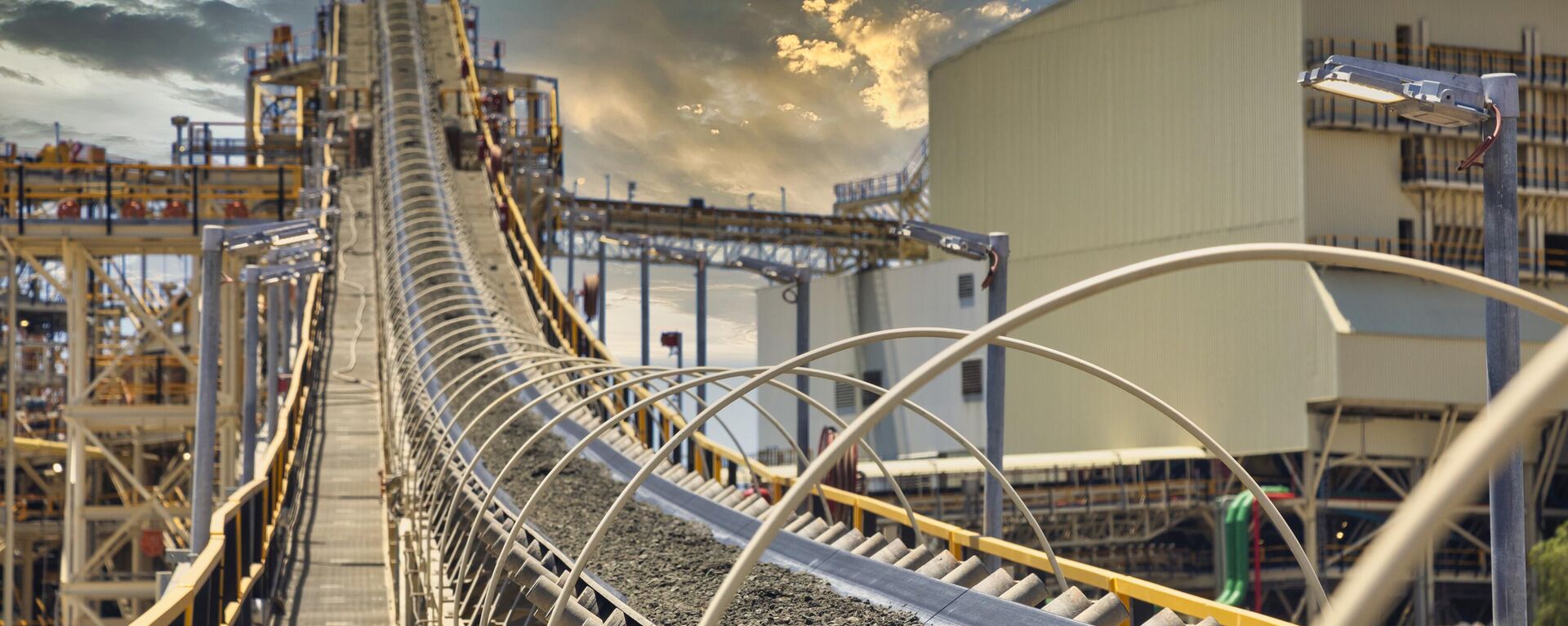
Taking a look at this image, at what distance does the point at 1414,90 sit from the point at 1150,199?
37366mm

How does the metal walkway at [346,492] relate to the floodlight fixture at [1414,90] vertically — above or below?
below

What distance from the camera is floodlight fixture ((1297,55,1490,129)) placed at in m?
10.0

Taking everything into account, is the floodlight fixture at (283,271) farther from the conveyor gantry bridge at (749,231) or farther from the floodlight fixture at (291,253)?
the conveyor gantry bridge at (749,231)

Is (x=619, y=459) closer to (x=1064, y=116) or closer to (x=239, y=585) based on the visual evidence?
(x=239, y=585)

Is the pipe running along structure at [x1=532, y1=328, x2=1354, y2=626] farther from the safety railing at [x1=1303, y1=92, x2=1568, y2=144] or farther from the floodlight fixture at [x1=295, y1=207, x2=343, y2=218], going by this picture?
the safety railing at [x1=1303, y1=92, x2=1568, y2=144]

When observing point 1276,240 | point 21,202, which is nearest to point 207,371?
point 21,202

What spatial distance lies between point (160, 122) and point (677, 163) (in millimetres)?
33828

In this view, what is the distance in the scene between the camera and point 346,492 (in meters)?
21.5

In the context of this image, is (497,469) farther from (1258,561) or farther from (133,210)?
(133,210)

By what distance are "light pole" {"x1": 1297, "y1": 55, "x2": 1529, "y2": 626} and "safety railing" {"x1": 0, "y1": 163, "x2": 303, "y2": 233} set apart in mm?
31660

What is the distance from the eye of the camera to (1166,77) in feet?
153

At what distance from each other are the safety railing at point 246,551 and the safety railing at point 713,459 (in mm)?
4304

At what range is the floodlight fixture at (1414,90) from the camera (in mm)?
10000

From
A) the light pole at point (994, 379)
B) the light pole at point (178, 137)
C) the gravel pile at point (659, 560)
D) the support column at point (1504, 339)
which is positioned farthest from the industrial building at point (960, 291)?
the support column at point (1504, 339)
